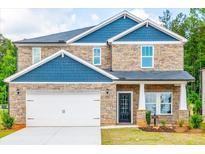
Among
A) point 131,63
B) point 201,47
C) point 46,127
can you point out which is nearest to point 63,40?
point 131,63

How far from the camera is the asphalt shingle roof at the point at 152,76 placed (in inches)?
1166

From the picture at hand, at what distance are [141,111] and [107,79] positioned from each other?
260cm

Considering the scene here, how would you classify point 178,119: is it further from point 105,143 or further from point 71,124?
point 105,143

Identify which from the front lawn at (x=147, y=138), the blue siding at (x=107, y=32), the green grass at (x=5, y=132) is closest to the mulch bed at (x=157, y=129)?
the front lawn at (x=147, y=138)

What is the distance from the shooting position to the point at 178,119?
30.3 metres

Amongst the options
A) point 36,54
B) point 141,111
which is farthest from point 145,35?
point 36,54

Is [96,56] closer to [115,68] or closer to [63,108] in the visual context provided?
[115,68]

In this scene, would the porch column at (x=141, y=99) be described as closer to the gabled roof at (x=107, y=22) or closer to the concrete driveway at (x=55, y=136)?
the concrete driveway at (x=55, y=136)

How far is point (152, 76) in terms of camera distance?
99.8 ft

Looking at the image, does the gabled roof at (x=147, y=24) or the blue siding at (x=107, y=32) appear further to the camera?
the blue siding at (x=107, y=32)

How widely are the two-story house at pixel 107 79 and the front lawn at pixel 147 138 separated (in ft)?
12.2

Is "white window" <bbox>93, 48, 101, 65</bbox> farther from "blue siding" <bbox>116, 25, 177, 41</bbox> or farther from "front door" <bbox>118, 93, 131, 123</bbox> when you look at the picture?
"front door" <bbox>118, 93, 131, 123</bbox>

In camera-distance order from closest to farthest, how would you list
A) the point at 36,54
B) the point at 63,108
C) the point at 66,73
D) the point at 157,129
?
the point at 157,129, the point at 66,73, the point at 63,108, the point at 36,54

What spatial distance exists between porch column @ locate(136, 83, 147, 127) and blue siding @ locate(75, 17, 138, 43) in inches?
205
